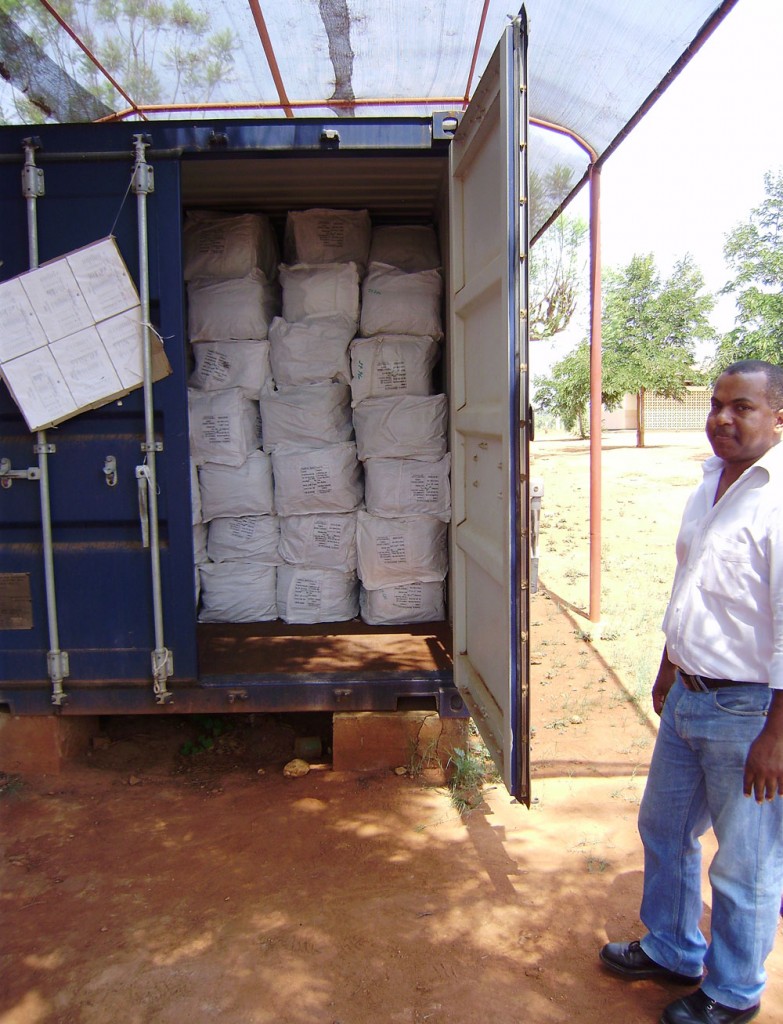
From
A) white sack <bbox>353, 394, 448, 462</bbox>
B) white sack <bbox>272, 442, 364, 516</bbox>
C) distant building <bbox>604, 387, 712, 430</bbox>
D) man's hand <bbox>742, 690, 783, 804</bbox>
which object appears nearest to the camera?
man's hand <bbox>742, 690, 783, 804</bbox>

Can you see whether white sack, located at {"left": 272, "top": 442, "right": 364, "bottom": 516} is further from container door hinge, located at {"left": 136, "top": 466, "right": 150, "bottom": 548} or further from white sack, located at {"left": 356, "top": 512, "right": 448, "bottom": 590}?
container door hinge, located at {"left": 136, "top": 466, "right": 150, "bottom": 548}

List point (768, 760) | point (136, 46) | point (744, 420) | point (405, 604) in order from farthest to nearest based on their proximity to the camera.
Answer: point (405, 604)
point (136, 46)
point (744, 420)
point (768, 760)

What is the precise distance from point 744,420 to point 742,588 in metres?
0.43

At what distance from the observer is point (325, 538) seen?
4383 millimetres

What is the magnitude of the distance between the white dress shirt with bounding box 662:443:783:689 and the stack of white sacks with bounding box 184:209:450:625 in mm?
2227

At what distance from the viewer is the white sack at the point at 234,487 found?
14.2 feet

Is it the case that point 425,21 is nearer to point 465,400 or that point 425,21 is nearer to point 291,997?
point 465,400

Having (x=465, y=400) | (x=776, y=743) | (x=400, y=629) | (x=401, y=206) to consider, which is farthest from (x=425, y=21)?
(x=776, y=743)

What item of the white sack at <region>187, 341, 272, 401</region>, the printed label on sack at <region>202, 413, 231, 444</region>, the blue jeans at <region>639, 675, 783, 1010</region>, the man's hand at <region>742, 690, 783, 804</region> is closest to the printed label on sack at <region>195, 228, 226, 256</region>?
the white sack at <region>187, 341, 272, 401</region>

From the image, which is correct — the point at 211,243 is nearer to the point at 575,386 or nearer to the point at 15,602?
the point at 15,602

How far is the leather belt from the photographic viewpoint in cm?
209

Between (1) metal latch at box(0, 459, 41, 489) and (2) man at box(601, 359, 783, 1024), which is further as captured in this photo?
(1) metal latch at box(0, 459, 41, 489)

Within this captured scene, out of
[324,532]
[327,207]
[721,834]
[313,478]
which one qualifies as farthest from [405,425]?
[721,834]

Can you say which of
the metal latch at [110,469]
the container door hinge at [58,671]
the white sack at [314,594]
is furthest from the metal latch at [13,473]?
the white sack at [314,594]
